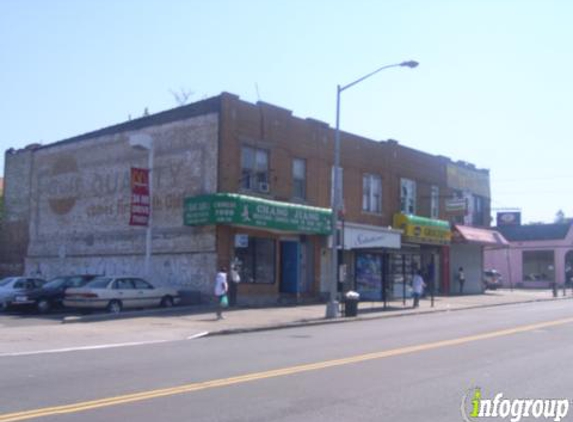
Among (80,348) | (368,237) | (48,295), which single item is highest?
(368,237)

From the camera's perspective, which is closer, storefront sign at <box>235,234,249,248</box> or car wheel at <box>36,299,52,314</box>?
car wheel at <box>36,299,52,314</box>

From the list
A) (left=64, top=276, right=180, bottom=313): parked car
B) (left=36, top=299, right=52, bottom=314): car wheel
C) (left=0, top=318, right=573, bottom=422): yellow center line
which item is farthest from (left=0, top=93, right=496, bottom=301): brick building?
(left=0, top=318, right=573, bottom=422): yellow center line

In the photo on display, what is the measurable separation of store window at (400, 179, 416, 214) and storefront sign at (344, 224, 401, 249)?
13.7 feet

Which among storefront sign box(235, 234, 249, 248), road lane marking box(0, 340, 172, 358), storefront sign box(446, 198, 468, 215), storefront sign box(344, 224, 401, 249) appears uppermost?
storefront sign box(446, 198, 468, 215)

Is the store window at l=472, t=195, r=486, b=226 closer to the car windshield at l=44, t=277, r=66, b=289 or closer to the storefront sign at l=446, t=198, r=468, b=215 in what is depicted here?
the storefront sign at l=446, t=198, r=468, b=215

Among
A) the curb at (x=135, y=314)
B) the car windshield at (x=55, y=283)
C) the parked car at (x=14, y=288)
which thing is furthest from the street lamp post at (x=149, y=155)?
the parked car at (x=14, y=288)

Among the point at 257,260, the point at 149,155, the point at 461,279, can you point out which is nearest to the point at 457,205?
the point at 461,279

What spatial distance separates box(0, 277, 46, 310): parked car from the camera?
1026 inches

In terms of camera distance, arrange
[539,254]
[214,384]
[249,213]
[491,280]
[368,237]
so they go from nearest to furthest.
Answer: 1. [214,384]
2. [249,213]
3. [368,237]
4. [491,280]
5. [539,254]

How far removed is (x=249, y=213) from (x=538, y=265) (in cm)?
4328

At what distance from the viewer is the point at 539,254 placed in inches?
2468

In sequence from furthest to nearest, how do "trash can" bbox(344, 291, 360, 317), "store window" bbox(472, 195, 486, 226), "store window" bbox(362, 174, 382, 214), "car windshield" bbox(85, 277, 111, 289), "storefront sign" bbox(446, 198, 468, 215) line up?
"store window" bbox(472, 195, 486, 226)
"storefront sign" bbox(446, 198, 468, 215)
"store window" bbox(362, 174, 382, 214)
"trash can" bbox(344, 291, 360, 317)
"car windshield" bbox(85, 277, 111, 289)

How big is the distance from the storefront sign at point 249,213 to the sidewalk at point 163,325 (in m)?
3.26

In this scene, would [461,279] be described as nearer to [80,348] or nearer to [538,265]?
[538,265]
